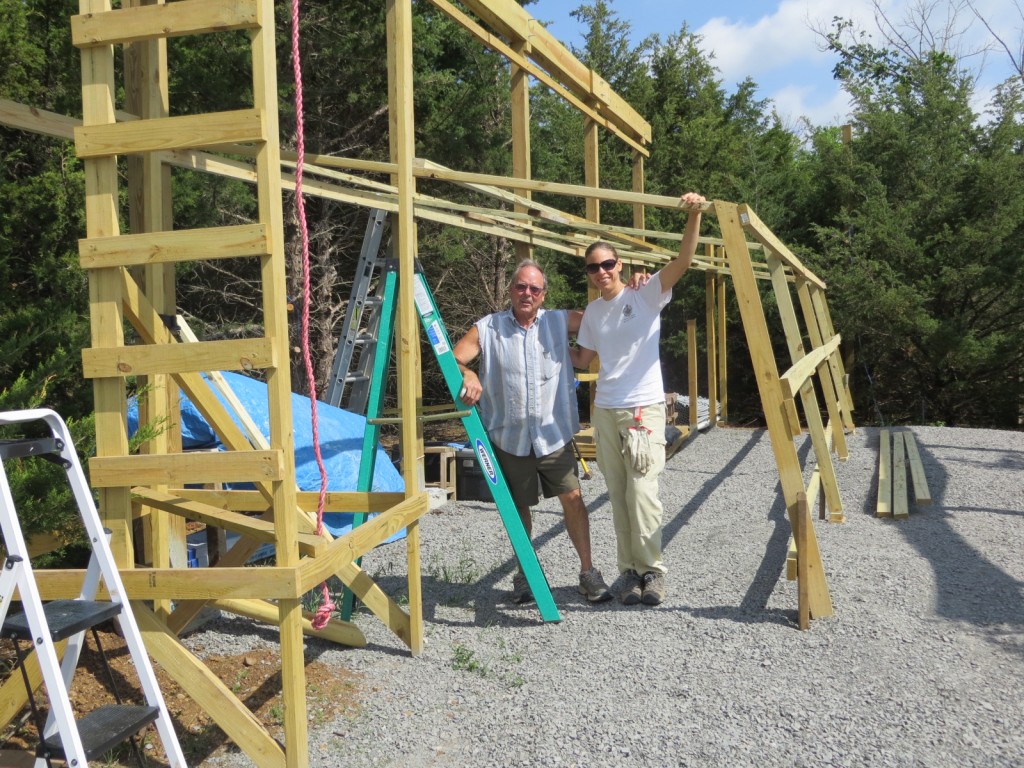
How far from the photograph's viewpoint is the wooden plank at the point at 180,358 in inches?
Answer: 102

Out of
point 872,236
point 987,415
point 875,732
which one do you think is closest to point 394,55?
point 875,732

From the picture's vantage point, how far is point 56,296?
4.77m

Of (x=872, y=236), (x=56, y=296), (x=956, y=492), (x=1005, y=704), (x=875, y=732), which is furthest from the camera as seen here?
(x=872, y=236)

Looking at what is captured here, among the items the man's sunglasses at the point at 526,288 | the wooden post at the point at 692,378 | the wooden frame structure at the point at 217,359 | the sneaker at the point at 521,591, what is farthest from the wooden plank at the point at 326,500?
the wooden post at the point at 692,378

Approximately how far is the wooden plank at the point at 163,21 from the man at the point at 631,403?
2.29 m

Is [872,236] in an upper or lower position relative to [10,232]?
upper

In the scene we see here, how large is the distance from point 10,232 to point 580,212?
15899 millimetres

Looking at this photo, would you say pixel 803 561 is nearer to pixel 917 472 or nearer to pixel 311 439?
pixel 311 439

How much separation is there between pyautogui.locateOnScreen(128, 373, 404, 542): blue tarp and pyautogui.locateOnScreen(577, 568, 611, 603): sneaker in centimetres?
157

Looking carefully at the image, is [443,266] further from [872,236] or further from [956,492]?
[956,492]

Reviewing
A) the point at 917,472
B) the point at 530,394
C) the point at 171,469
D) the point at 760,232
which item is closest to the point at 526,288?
the point at 530,394

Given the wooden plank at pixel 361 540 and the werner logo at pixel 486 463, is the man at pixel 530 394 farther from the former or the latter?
the wooden plank at pixel 361 540

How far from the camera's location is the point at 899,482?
7.78 metres

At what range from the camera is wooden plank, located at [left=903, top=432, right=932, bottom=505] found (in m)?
7.47
